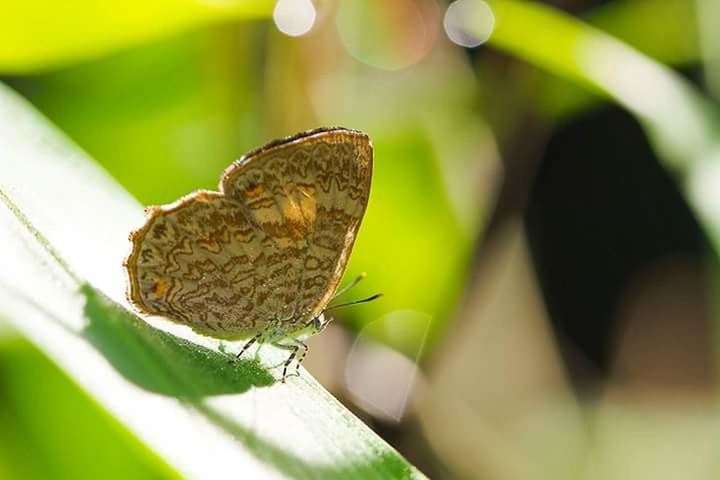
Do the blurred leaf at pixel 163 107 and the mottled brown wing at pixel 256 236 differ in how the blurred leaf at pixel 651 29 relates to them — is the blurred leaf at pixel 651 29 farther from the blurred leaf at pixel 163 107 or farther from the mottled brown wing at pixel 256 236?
the mottled brown wing at pixel 256 236

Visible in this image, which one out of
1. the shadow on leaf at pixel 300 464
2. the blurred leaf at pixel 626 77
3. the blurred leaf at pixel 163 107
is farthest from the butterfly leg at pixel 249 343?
the blurred leaf at pixel 626 77

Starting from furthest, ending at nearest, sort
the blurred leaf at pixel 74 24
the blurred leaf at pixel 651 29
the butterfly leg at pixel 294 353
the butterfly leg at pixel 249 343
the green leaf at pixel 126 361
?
the blurred leaf at pixel 651 29, the blurred leaf at pixel 74 24, the butterfly leg at pixel 249 343, the butterfly leg at pixel 294 353, the green leaf at pixel 126 361

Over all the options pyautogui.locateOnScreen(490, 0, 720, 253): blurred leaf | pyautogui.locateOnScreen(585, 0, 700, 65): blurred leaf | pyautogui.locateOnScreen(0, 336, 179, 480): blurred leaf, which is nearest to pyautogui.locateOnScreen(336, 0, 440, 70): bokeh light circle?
pyautogui.locateOnScreen(490, 0, 720, 253): blurred leaf

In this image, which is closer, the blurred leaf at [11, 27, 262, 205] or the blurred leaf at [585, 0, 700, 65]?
the blurred leaf at [11, 27, 262, 205]

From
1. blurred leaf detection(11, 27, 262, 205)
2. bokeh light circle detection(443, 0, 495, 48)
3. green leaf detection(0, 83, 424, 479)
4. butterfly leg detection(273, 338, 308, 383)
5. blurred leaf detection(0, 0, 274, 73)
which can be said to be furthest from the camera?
bokeh light circle detection(443, 0, 495, 48)

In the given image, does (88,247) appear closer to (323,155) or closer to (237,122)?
(323,155)

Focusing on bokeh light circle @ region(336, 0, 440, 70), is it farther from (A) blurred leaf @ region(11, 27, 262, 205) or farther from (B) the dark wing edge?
(B) the dark wing edge

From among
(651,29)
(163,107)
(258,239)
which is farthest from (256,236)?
(651,29)

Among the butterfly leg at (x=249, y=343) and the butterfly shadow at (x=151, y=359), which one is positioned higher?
the butterfly leg at (x=249, y=343)
